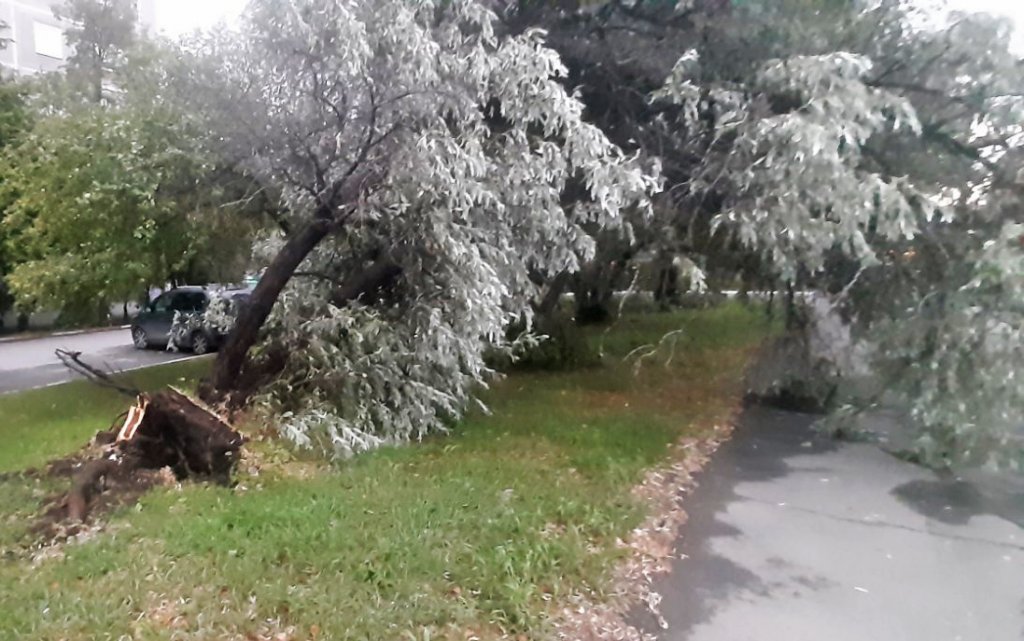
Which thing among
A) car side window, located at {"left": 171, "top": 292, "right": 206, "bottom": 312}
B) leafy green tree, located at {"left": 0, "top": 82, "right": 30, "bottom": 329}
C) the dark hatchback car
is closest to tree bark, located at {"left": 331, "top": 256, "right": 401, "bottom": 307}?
the dark hatchback car

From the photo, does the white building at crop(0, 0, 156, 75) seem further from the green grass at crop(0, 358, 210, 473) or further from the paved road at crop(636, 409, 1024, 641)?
the paved road at crop(636, 409, 1024, 641)

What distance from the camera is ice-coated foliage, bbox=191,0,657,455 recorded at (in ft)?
21.8

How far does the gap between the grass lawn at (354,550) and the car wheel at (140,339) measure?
13.0 m

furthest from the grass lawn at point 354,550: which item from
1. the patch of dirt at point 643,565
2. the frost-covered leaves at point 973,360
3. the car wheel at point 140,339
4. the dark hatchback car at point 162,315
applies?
the car wheel at point 140,339

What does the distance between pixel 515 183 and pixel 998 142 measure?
4.39 m

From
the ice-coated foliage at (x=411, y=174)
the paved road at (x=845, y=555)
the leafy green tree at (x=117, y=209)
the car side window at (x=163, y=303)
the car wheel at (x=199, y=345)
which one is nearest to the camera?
the paved road at (x=845, y=555)

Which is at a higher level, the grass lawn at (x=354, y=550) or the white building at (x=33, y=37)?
the white building at (x=33, y=37)

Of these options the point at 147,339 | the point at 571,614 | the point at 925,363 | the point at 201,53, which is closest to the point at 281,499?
the point at 571,614

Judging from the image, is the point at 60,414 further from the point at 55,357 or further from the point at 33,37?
the point at 33,37

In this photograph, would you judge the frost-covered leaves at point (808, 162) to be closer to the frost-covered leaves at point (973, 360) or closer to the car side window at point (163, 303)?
the frost-covered leaves at point (973, 360)

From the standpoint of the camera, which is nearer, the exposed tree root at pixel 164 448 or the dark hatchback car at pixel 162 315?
the exposed tree root at pixel 164 448

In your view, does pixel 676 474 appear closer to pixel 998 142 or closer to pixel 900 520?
pixel 900 520

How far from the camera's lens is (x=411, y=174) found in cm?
685

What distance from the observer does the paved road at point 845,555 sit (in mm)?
5008
